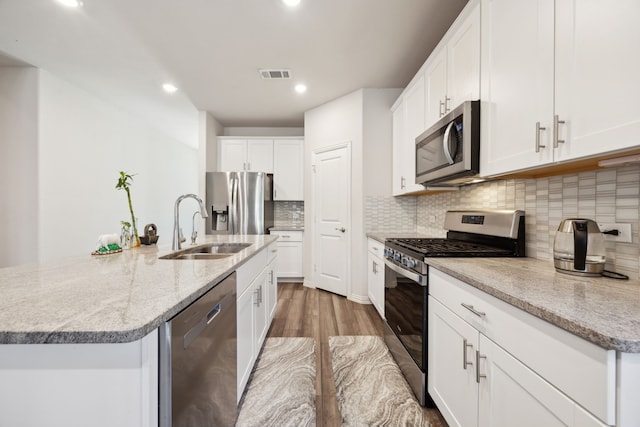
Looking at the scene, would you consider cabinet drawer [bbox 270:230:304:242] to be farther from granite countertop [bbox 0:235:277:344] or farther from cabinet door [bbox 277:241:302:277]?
granite countertop [bbox 0:235:277:344]

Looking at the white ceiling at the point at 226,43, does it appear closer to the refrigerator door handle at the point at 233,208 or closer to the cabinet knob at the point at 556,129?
the refrigerator door handle at the point at 233,208

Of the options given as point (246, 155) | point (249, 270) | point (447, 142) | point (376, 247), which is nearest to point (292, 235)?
point (246, 155)

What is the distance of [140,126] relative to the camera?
5082mm

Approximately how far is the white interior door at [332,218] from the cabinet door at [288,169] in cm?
63

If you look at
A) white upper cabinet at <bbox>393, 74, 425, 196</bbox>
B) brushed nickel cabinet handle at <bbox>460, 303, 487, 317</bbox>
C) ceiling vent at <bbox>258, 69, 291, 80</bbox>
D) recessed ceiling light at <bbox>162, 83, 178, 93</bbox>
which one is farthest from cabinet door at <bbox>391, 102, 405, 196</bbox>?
recessed ceiling light at <bbox>162, 83, 178, 93</bbox>

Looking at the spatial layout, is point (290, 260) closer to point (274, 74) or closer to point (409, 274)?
point (274, 74)

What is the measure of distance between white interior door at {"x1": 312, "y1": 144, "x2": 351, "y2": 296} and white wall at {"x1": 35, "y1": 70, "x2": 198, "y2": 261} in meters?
2.17

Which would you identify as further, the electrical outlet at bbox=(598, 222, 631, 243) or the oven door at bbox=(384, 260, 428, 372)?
the oven door at bbox=(384, 260, 428, 372)

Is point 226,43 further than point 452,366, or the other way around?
point 226,43

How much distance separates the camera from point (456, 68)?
1786 millimetres

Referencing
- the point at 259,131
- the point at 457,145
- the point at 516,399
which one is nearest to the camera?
the point at 516,399

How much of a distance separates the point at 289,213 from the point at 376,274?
2.42 m

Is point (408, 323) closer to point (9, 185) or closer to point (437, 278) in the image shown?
point (437, 278)

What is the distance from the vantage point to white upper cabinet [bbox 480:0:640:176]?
836mm
